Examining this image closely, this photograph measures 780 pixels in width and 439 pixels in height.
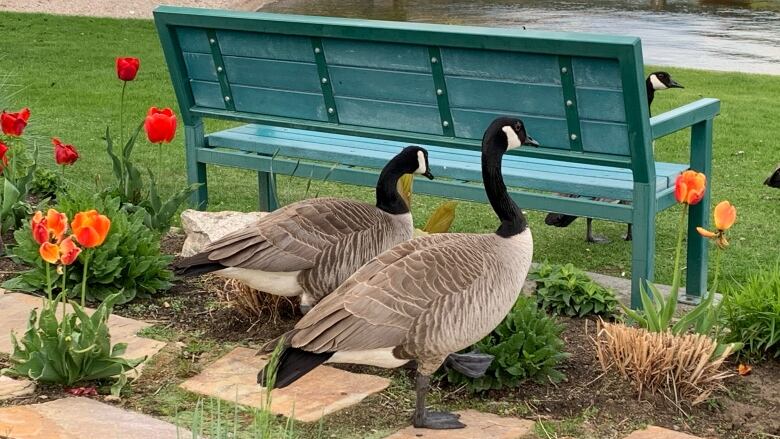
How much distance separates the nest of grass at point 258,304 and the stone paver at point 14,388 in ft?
3.76

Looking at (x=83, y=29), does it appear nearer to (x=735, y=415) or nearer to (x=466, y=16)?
(x=466, y=16)

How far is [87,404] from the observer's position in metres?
4.12

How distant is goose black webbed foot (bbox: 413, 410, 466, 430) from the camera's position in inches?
157

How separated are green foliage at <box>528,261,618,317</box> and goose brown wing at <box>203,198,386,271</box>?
32.9 inches

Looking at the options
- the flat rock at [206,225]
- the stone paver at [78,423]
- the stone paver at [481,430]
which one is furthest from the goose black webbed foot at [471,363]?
the flat rock at [206,225]

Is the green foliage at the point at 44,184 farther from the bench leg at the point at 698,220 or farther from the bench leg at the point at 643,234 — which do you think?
the bench leg at the point at 698,220

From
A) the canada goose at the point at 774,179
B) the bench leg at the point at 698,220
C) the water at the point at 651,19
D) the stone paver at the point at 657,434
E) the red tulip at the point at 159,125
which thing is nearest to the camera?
the stone paver at the point at 657,434

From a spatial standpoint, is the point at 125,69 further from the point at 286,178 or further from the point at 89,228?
the point at 286,178

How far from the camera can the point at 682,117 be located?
5492 mm

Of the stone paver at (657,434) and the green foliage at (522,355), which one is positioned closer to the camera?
the stone paver at (657,434)

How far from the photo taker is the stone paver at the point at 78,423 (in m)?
3.76

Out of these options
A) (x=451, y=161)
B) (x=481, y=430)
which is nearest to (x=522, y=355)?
(x=481, y=430)

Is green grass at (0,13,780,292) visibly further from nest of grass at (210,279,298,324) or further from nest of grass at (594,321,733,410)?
nest of grass at (594,321,733,410)

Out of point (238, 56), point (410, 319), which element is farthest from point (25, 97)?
point (410, 319)
